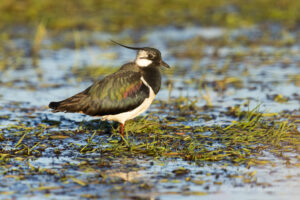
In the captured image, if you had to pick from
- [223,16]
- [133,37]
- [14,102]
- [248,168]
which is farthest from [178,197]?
[223,16]

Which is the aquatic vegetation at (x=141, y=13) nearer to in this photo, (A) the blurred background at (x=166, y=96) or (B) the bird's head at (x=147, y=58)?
(A) the blurred background at (x=166, y=96)

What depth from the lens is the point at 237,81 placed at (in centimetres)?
1247

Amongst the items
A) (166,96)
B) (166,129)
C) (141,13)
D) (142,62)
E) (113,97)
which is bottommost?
(166,129)

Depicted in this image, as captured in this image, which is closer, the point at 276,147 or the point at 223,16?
the point at 276,147

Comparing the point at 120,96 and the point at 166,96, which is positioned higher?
the point at 166,96

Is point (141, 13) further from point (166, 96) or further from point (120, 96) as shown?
point (120, 96)

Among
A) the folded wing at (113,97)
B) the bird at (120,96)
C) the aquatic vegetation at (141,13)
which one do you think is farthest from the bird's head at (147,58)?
the aquatic vegetation at (141,13)

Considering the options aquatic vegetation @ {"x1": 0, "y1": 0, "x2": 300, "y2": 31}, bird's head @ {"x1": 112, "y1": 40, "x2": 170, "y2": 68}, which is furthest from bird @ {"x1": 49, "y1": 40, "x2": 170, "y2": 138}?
aquatic vegetation @ {"x1": 0, "y1": 0, "x2": 300, "y2": 31}

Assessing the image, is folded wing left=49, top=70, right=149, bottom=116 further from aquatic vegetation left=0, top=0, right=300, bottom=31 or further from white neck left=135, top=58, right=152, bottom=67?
aquatic vegetation left=0, top=0, right=300, bottom=31

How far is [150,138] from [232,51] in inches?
289

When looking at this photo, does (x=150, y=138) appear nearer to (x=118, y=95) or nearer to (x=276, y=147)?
(x=118, y=95)

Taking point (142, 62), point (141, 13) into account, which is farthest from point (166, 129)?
point (141, 13)

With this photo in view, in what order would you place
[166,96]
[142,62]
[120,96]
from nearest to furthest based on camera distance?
[120,96], [142,62], [166,96]

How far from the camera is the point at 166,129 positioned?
29.4 feet
